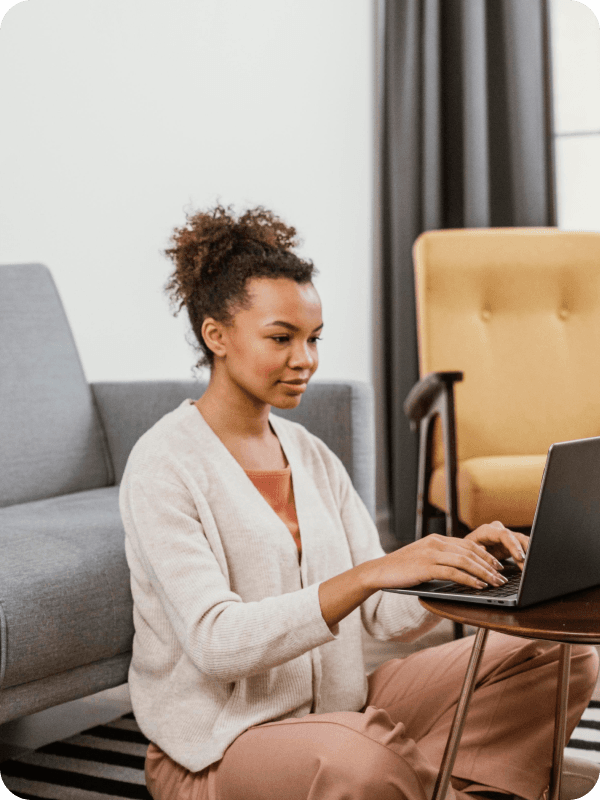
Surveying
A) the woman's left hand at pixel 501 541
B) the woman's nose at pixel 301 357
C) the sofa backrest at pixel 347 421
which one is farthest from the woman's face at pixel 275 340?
the sofa backrest at pixel 347 421

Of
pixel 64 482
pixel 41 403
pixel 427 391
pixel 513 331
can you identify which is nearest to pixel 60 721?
pixel 64 482

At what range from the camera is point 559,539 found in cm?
87

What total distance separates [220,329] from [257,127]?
194 cm

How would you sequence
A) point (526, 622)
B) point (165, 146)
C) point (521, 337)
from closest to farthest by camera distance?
point (526, 622) → point (521, 337) → point (165, 146)

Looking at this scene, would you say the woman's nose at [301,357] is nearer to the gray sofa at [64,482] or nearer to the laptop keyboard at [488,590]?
the laptop keyboard at [488,590]

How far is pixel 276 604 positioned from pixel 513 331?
1462 mm

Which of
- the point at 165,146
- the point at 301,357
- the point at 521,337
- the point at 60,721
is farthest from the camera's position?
the point at 165,146

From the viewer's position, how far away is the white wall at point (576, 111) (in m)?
3.08

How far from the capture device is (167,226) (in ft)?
8.61

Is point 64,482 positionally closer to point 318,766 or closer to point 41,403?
point 41,403

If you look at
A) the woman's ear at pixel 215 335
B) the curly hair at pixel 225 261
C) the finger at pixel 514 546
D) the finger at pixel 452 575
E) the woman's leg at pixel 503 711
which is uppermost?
the curly hair at pixel 225 261

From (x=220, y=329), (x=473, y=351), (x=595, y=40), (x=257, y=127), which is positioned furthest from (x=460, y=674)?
(x=595, y=40)

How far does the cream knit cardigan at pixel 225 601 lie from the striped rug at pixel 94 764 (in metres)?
0.30

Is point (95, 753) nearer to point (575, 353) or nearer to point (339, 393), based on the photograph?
point (339, 393)
